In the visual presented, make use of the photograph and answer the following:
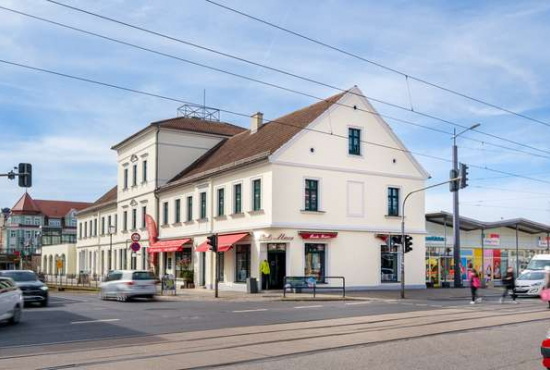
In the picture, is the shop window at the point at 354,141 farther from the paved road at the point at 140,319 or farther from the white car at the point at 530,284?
the paved road at the point at 140,319

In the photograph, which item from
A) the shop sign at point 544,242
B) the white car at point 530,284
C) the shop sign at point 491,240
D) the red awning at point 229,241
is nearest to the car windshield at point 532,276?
the white car at point 530,284

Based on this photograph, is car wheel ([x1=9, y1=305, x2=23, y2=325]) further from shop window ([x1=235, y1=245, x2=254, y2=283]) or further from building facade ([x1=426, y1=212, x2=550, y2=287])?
building facade ([x1=426, y1=212, x2=550, y2=287])

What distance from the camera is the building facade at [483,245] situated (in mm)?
43094

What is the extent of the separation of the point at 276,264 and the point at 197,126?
18.7 m

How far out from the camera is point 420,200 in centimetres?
3984

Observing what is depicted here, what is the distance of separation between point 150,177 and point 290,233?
18.4 metres

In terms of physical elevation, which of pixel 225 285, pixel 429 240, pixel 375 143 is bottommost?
pixel 225 285

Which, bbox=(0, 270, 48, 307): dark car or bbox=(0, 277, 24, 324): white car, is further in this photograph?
bbox=(0, 270, 48, 307): dark car

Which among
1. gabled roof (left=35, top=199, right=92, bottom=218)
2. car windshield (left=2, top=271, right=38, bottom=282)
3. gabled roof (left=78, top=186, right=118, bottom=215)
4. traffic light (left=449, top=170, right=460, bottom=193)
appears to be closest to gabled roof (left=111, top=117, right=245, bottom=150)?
gabled roof (left=78, top=186, right=118, bottom=215)

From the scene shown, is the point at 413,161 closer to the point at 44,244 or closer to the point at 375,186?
the point at 375,186

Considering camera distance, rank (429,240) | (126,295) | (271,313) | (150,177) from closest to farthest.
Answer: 1. (271,313)
2. (126,295)
3. (429,240)
4. (150,177)

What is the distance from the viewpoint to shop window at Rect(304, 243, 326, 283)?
34.4 m

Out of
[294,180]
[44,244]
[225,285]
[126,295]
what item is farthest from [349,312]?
[44,244]

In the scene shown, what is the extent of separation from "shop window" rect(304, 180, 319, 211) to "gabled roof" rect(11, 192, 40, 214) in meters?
100
